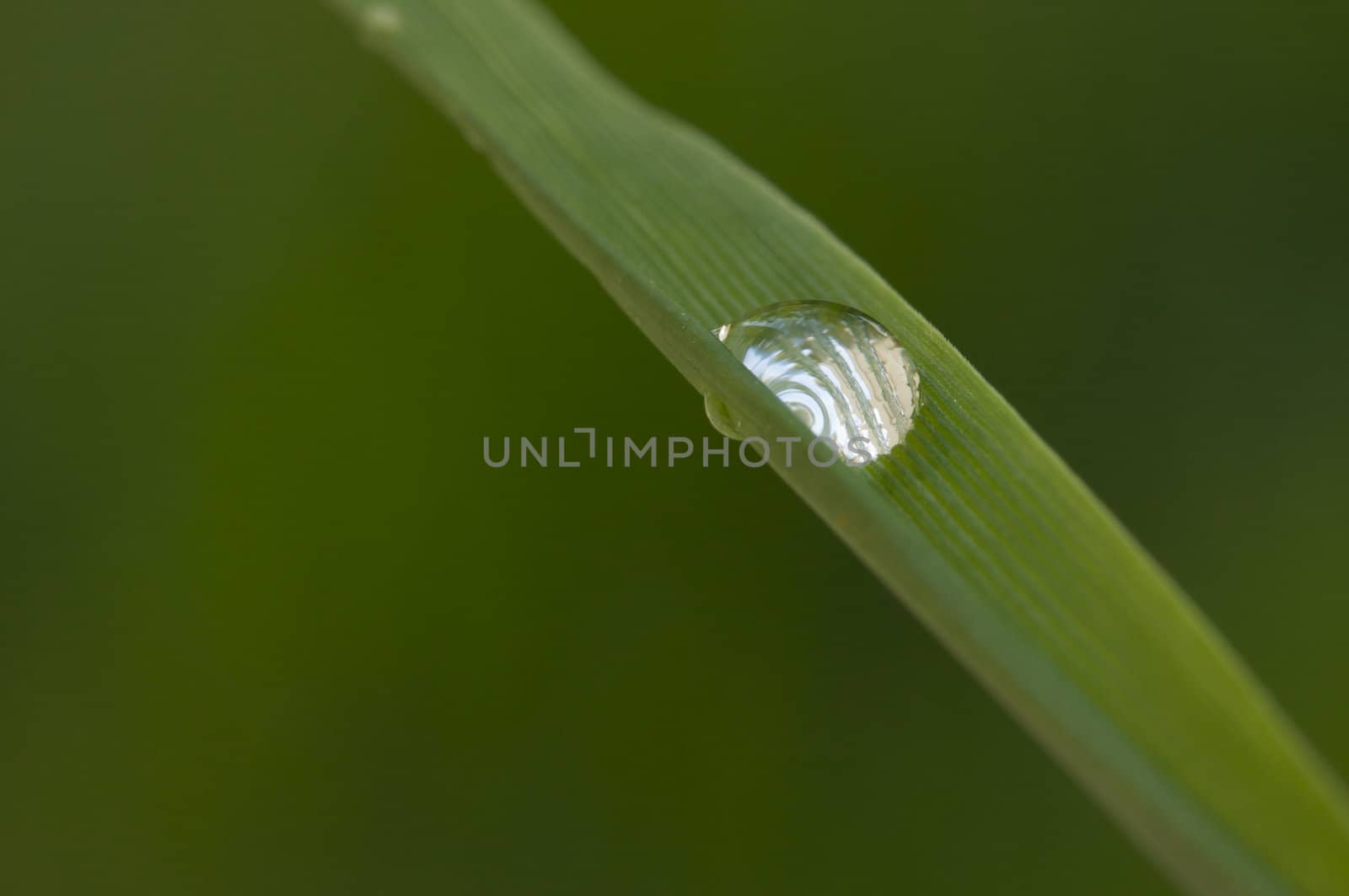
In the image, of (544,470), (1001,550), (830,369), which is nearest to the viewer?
(1001,550)

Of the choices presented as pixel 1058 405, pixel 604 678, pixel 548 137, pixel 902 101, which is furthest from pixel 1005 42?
pixel 548 137

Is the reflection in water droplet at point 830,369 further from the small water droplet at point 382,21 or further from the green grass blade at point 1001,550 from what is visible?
the small water droplet at point 382,21

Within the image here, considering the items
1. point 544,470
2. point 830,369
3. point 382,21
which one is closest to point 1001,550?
point 830,369

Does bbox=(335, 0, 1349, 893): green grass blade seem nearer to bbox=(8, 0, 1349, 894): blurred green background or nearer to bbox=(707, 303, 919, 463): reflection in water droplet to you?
bbox=(707, 303, 919, 463): reflection in water droplet

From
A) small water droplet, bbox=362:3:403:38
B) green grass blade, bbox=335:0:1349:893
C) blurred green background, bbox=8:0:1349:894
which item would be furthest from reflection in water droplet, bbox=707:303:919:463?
blurred green background, bbox=8:0:1349:894

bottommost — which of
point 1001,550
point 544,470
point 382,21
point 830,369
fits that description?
point 1001,550

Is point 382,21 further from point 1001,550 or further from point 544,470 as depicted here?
point 544,470
